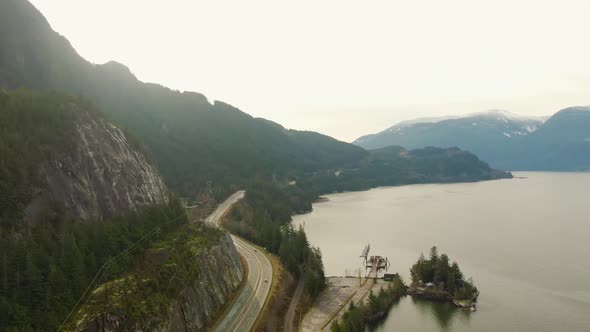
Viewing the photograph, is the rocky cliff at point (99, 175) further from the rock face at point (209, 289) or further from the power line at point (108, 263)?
the rock face at point (209, 289)

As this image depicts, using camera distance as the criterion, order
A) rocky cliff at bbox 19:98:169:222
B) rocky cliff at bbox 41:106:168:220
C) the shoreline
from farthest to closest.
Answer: the shoreline
rocky cliff at bbox 41:106:168:220
rocky cliff at bbox 19:98:169:222

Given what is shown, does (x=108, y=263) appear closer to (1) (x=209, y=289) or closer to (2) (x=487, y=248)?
(1) (x=209, y=289)

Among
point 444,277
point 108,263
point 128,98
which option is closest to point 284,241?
point 444,277

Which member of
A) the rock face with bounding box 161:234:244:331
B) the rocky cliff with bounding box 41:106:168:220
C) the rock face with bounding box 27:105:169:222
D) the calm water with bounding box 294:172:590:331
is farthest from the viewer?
the calm water with bounding box 294:172:590:331

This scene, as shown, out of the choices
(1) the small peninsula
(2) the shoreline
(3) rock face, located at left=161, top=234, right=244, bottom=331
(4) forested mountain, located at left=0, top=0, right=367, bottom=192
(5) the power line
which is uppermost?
(4) forested mountain, located at left=0, top=0, right=367, bottom=192

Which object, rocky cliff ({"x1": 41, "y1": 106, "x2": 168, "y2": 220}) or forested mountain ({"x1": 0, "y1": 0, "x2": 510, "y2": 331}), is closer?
forested mountain ({"x1": 0, "y1": 0, "x2": 510, "y2": 331})

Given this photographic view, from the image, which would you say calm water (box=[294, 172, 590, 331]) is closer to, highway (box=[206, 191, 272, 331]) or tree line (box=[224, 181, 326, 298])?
tree line (box=[224, 181, 326, 298])

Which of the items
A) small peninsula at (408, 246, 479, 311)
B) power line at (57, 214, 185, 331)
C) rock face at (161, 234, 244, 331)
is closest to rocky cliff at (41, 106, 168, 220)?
power line at (57, 214, 185, 331)

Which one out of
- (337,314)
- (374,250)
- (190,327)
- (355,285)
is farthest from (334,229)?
(190,327)
